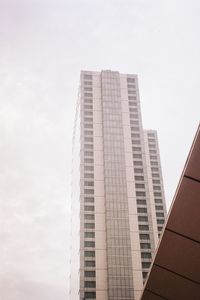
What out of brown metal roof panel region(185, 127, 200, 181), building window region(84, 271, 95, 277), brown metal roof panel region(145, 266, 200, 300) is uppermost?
building window region(84, 271, 95, 277)

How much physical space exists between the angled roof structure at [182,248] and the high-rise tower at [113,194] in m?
71.9

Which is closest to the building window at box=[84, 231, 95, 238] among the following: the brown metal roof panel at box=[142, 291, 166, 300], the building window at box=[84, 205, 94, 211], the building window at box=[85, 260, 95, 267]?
the building window at box=[85, 260, 95, 267]

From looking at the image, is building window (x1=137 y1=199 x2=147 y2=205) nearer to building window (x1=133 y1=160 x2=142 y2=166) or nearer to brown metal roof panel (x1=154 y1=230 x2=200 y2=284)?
building window (x1=133 y1=160 x2=142 y2=166)

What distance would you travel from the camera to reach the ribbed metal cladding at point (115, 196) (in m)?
74.9

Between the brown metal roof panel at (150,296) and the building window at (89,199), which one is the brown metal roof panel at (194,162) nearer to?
the brown metal roof panel at (150,296)

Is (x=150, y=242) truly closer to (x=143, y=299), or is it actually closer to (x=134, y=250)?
(x=134, y=250)

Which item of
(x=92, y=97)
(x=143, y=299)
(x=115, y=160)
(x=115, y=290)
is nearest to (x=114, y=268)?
(x=115, y=290)

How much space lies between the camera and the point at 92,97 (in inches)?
3875

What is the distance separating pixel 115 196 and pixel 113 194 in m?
0.63

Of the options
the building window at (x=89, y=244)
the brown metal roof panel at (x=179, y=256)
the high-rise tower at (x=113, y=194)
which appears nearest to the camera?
the brown metal roof panel at (x=179, y=256)

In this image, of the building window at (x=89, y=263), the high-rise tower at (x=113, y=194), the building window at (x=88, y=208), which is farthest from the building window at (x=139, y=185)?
the building window at (x=89, y=263)

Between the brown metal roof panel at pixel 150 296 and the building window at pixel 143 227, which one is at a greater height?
the building window at pixel 143 227

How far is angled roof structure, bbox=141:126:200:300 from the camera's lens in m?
3.36

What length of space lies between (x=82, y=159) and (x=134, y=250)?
2328 cm
